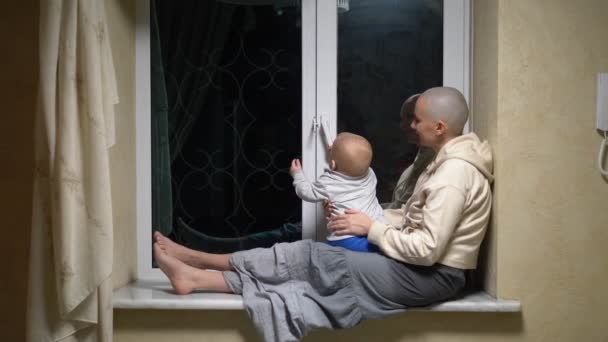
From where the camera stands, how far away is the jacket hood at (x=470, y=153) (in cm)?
164

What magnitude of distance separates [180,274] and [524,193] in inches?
43.4

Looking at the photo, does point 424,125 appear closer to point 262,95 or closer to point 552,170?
point 552,170

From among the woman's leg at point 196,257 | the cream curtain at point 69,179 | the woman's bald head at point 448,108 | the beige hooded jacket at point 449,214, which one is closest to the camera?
the cream curtain at point 69,179

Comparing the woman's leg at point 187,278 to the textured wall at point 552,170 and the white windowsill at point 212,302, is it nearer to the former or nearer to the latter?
the white windowsill at point 212,302

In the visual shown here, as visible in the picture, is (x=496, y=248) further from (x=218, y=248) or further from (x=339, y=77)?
(x=218, y=248)

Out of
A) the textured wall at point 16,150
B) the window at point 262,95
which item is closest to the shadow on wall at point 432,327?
the window at point 262,95

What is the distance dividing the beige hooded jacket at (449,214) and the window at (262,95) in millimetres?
321

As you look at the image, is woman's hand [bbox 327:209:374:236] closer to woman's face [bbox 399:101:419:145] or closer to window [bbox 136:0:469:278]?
window [bbox 136:0:469:278]

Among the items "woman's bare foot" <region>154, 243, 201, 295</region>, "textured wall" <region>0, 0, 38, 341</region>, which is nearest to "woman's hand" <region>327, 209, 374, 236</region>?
"woman's bare foot" <region>154, 243, 201, 295</region>

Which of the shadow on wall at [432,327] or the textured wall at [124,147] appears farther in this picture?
the textured wall at [124,147]

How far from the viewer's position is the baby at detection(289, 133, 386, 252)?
1.74m

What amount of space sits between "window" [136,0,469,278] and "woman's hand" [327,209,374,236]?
0.81 ft

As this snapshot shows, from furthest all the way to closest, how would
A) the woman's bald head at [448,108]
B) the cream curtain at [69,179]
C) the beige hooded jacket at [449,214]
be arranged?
1. the woman's bald head at [448,108]
2. the beige hooded jacket at [449,214]
3. the cream curtain at [69,179]

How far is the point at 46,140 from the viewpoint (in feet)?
4.68
